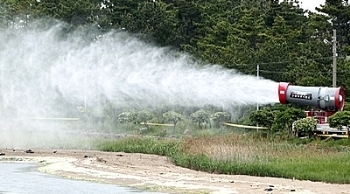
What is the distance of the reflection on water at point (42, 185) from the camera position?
86.4 ft

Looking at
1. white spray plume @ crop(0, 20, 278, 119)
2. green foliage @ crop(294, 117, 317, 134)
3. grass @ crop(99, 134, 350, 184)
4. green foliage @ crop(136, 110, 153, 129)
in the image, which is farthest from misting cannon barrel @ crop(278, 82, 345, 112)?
green foliage @ crop(136, 110, 153, 129)

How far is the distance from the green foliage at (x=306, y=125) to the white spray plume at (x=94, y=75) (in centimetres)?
703

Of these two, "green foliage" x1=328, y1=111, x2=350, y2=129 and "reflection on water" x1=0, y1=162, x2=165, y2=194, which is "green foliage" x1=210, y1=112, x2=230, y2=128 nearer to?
"green foliage" x1=328, y1=111, x2=350, y2=129

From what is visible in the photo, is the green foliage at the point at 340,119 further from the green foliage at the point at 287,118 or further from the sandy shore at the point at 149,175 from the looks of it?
the sandy shore at the point at 149,175

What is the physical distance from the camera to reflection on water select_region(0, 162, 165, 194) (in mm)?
26325

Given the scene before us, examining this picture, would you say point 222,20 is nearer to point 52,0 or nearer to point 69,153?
point 52,0

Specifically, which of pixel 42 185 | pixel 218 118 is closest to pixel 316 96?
pixel 218 118

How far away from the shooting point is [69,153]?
A: 40469 mm

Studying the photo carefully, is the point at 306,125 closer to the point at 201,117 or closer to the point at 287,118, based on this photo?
the point at 287,118

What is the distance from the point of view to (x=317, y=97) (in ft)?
123

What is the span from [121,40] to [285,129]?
84.4 feet

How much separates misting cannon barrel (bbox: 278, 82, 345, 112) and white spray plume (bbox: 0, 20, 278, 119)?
20.0 feet

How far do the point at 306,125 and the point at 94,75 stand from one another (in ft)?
60.6

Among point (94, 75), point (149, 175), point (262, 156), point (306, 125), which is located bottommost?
point (149, 175)
